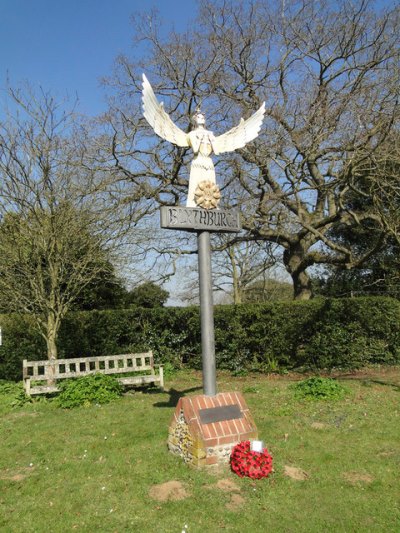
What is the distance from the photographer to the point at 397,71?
10.7 metres

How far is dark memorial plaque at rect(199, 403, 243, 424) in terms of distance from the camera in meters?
5.05

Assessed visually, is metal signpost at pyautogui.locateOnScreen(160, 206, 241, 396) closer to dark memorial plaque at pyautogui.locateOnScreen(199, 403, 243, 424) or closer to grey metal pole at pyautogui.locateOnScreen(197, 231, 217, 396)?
grey metal pole at pyautogui.locateOnScreen(197, 231, 217, 396)

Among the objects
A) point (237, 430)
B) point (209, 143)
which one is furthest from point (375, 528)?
point (209, 143)

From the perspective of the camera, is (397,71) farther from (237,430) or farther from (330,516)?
(330,516)

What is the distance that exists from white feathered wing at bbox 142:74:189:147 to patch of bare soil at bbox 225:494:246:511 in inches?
170

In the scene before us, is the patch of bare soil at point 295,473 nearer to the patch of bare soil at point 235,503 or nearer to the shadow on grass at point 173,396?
the patch of bare soil at point 235,503

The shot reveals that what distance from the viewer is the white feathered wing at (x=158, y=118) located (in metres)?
5.29

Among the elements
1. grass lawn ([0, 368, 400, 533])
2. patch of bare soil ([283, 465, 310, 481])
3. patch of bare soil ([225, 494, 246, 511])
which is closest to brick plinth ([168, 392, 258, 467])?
grass lawn ([0, 368, 400, 533])

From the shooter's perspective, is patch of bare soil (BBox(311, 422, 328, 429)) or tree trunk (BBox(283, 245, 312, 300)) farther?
tree trunk (BBox(283, 245, 312, 300))

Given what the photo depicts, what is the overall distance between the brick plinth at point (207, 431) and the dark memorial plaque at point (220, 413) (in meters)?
0.02

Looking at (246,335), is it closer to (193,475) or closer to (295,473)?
(295,473)

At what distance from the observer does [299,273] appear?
1549cm

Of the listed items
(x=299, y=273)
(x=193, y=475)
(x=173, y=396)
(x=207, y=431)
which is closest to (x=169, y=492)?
(x=193, y=475)

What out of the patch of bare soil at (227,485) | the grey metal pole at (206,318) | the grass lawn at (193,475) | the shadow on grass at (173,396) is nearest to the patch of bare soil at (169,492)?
the grass lawn at (193,475)
